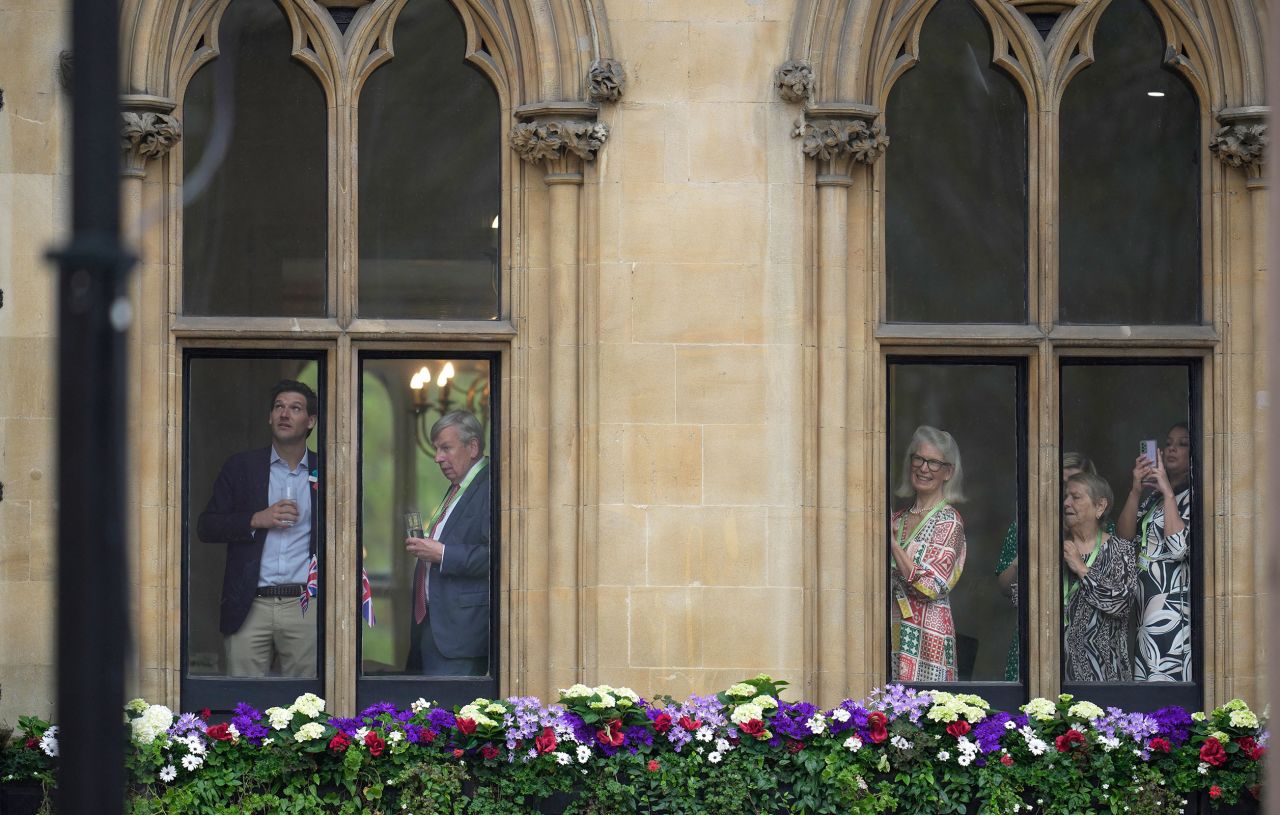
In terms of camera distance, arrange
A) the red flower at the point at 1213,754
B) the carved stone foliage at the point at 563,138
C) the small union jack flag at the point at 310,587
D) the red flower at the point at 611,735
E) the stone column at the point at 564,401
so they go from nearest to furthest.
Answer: the red flower at the point at 611,735 < the red flower at the point at 1213,754 < the carved stone foliage at the point at 563,138 < the stone column at the point at 564,401 < the small union jack flag at the point at 310,587

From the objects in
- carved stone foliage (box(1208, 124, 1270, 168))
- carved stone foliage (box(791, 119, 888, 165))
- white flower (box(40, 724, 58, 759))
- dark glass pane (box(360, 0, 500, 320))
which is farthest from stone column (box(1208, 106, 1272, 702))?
white flower (box(40, 724, 58, 759))

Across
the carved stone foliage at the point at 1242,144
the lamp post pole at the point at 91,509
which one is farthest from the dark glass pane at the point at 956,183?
the lamp post pole at the point at 91,509

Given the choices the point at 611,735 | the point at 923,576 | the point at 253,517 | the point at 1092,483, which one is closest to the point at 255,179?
the point at 253,517

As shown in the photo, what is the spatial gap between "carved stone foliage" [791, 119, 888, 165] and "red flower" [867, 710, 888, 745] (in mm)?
2878

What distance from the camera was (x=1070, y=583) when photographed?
9492mm

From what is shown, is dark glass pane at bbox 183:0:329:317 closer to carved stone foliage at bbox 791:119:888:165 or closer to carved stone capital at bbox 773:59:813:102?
carved stone capital at bbox 773:59:813:102

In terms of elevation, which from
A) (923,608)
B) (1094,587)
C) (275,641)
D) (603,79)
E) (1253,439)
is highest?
(603,79)

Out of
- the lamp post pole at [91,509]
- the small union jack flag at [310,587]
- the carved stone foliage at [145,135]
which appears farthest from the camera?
the small union jack flag at [310,587]

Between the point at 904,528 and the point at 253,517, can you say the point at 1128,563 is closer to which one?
the point at 904,528

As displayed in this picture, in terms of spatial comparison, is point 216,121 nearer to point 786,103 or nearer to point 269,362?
point 269,362

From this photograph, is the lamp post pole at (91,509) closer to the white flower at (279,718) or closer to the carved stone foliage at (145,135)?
the white flower at (279,718)

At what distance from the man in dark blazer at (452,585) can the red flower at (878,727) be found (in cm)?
210

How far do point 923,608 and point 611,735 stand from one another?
6.41 feet

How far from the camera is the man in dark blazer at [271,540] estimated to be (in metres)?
9.27
